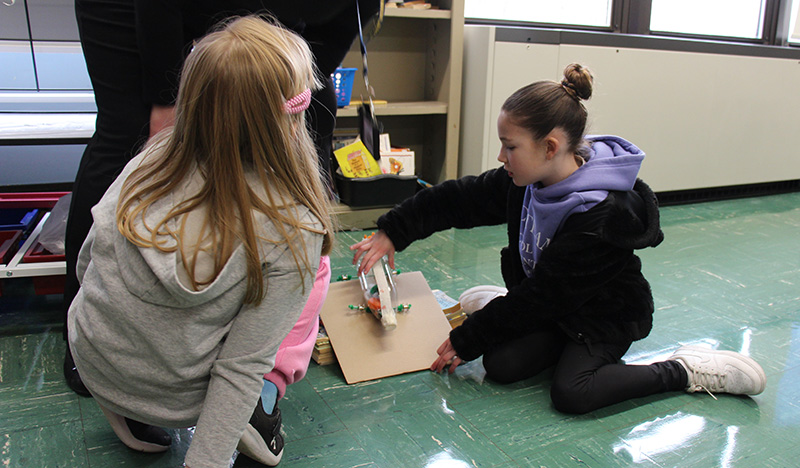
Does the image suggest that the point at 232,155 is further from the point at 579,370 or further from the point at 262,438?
Result: the point at 579,370

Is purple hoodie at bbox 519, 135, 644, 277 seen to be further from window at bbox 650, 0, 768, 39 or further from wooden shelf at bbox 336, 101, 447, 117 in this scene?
window at bbox 650, 0, 768, 39

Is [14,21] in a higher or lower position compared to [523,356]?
higher

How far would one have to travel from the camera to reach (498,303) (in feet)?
4.27

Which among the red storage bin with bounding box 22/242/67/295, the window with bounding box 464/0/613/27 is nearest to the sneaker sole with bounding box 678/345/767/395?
the red storage bin with bounding box 22/242/67/295

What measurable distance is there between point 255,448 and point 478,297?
0.76m

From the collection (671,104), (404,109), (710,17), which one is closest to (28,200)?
(404,109)

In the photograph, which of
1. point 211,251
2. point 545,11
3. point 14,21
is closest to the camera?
point 211,251

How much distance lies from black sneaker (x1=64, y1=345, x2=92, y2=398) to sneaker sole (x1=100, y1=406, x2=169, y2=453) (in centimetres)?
22

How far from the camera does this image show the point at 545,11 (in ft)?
10.0

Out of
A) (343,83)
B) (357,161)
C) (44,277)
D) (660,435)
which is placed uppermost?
(343,83)

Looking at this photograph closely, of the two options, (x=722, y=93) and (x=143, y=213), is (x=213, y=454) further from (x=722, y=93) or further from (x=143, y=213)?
(x=722, y=93)

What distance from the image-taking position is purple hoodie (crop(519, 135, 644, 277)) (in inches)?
49.3

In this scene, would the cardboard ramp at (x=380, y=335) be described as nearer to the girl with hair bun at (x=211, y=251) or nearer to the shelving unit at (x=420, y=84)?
the girl with hair bun at (x=211, y=251)

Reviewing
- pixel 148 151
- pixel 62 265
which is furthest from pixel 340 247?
pixel 148 151
